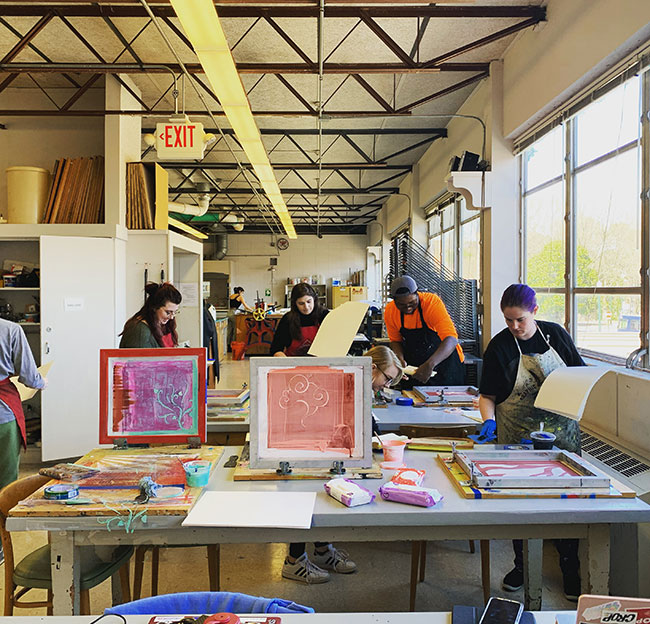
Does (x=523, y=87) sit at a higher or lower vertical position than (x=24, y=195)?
higher

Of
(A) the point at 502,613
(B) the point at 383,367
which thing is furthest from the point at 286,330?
(A) the point at 502,613

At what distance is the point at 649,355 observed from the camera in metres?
3.14

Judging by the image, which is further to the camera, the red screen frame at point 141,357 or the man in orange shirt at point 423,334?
the man in orange shirt at point 423,334

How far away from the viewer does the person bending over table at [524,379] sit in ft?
8.73

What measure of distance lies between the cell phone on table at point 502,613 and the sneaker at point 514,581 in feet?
5.86

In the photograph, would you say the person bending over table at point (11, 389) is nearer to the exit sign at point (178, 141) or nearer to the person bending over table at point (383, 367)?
the exit sign at point (178, 141)

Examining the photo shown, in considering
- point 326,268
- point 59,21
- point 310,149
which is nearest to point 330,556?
point 59,21

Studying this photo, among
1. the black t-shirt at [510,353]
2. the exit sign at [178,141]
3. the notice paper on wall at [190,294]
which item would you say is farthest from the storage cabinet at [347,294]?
the black t-shirt at [510,353]

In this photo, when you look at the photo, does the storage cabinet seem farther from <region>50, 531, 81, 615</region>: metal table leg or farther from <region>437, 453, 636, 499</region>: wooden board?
<region>50, 531, 81, 615</region>: metal table leg

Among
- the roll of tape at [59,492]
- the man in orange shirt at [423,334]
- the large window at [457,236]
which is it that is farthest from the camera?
the large window at [457,236]

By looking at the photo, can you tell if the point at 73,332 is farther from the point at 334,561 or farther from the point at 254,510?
the point at 254,510

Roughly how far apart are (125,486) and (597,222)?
348 cm

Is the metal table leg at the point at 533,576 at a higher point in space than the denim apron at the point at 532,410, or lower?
lower

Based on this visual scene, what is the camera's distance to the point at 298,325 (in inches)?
165
